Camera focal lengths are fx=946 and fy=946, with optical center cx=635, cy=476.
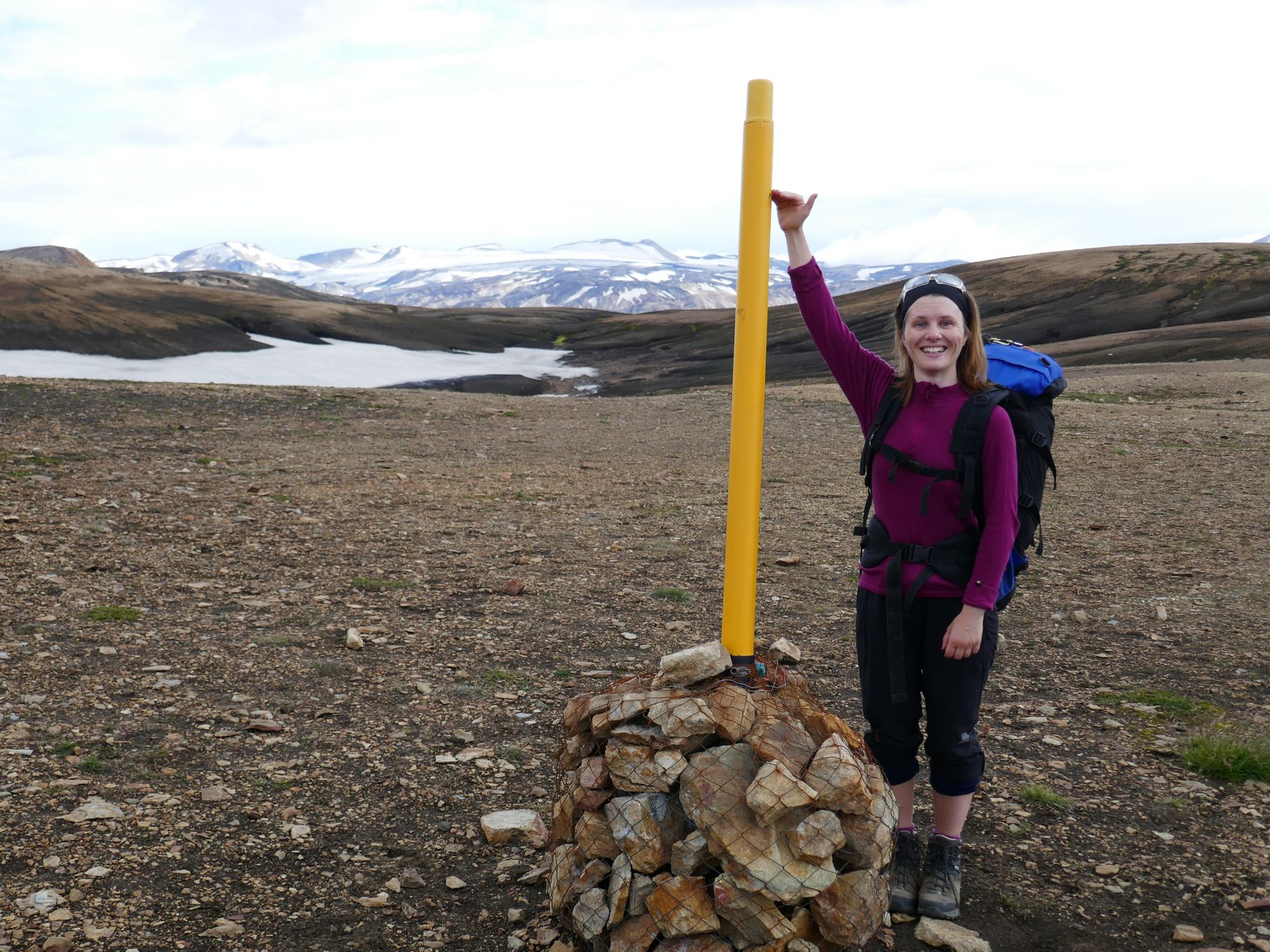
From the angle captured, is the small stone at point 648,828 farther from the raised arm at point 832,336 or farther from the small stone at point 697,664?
the raised arm at point 832,336

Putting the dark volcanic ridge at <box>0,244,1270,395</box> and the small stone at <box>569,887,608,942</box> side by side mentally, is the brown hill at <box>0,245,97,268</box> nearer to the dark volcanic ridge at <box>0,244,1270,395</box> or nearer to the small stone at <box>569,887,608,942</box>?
the dark volcanic ridge at <box>0,244,1270,395</box>

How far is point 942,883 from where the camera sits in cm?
383

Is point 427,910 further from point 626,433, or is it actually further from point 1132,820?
point 626,433

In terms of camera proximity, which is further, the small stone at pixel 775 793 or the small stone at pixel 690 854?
the small stone at pixel 690 854

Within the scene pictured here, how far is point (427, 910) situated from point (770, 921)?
1476mm

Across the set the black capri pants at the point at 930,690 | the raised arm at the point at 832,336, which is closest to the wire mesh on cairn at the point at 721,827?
the black capri pants at the point at 930,690

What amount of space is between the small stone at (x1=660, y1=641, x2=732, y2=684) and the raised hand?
5.41ft

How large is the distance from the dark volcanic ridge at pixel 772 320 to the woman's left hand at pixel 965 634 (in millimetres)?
30485

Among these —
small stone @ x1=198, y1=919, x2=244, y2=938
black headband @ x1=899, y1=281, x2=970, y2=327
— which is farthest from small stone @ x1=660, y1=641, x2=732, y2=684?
small stone @ x1=198, y1=919, x2=244, y2=938

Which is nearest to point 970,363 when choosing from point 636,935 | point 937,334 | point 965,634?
point 937,334

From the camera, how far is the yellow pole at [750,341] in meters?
3.43

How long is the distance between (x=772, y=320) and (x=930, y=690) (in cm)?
6223

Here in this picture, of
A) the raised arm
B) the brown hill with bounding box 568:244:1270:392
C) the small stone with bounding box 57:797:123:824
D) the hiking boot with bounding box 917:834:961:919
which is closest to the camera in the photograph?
the raised arm

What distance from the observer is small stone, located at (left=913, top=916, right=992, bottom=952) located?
3621 millimetres
